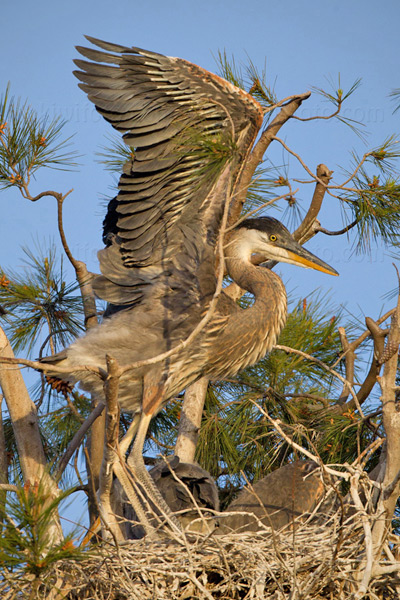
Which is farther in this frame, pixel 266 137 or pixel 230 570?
pixel 266 137

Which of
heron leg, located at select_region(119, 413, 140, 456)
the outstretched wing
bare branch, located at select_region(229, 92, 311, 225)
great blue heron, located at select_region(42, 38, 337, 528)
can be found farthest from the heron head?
heron leg, located at select_region(119, 413, 140, 456)

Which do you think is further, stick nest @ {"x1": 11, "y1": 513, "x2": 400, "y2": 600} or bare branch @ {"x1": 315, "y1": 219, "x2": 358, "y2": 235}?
bare branch @ {"x1": 315, "y1": 219, "x2": 358, "y2": 235}

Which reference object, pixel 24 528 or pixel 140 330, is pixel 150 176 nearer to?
pixel 140 330

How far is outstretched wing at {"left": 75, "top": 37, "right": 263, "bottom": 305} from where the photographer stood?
3.67 meters

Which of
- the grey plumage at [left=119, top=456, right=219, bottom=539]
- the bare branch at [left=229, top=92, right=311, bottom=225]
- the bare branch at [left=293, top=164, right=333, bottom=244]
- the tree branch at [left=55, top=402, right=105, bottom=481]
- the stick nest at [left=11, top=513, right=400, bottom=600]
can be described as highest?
the bare branch at [left=229, top=92, right=311, bottom=225]

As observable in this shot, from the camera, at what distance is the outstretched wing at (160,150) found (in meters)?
3.67

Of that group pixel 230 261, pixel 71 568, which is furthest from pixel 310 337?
pixel 71 568

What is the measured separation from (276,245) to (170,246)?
2.34 feet

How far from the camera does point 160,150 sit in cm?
380

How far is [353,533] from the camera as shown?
10.0 feet

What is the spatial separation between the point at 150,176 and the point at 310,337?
1.46 metres

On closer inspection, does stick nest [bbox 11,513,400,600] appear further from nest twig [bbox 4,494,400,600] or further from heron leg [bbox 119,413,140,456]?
heron leg [bbox 119,413,140,456]

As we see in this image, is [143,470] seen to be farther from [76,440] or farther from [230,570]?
[230,570]

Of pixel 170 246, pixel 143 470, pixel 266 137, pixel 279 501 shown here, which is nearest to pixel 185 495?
pixel 143 470
